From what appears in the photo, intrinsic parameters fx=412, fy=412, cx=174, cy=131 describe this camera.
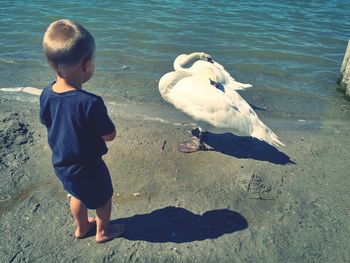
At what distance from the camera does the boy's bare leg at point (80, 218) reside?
353cm

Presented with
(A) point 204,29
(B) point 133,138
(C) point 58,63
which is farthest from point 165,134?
(A) point 204,29

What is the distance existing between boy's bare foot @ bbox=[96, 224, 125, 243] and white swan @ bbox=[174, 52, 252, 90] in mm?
2897

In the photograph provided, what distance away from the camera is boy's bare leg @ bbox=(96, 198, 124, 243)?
11.8 ft

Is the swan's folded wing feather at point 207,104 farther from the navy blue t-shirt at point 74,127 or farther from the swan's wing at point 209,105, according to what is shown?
the navy blue t-shirt at point 74,127

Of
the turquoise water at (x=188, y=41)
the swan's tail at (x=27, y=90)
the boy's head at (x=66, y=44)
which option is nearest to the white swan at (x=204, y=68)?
the turquoise water at (x=188, y=41)

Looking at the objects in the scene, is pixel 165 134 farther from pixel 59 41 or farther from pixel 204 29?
pixel 204 29

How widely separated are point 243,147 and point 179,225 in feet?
6.83

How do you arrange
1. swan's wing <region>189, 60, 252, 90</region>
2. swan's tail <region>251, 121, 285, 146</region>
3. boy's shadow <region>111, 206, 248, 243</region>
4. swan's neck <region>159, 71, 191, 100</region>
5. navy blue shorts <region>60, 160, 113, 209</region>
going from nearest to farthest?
1. navy blue shorts <region>60, 160, 113, 209</region>
2. boy's shadow <region>111, 206, 248, 243</region>
3. swan's tail <region>251, 121, 285, 146</region>
4. swan's neck <region>159, 71, 191, 100</region>
5. swan's wing <region>189, 60, 252, 90</region>

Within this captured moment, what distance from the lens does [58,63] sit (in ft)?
9.34

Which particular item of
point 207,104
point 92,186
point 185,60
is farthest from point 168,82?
point 92,186

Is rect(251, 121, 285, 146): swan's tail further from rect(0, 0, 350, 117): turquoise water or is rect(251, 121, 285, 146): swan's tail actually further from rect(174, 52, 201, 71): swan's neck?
rect(0, 0, 350, 117): turquoise water

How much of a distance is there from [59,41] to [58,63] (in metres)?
0.16

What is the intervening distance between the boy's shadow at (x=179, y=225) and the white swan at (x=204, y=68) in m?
2.48

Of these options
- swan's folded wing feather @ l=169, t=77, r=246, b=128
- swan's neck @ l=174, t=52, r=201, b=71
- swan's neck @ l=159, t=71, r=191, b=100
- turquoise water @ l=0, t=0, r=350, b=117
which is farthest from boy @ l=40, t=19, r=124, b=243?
turquoise water @ l=0, t=0, r=350, b=117
